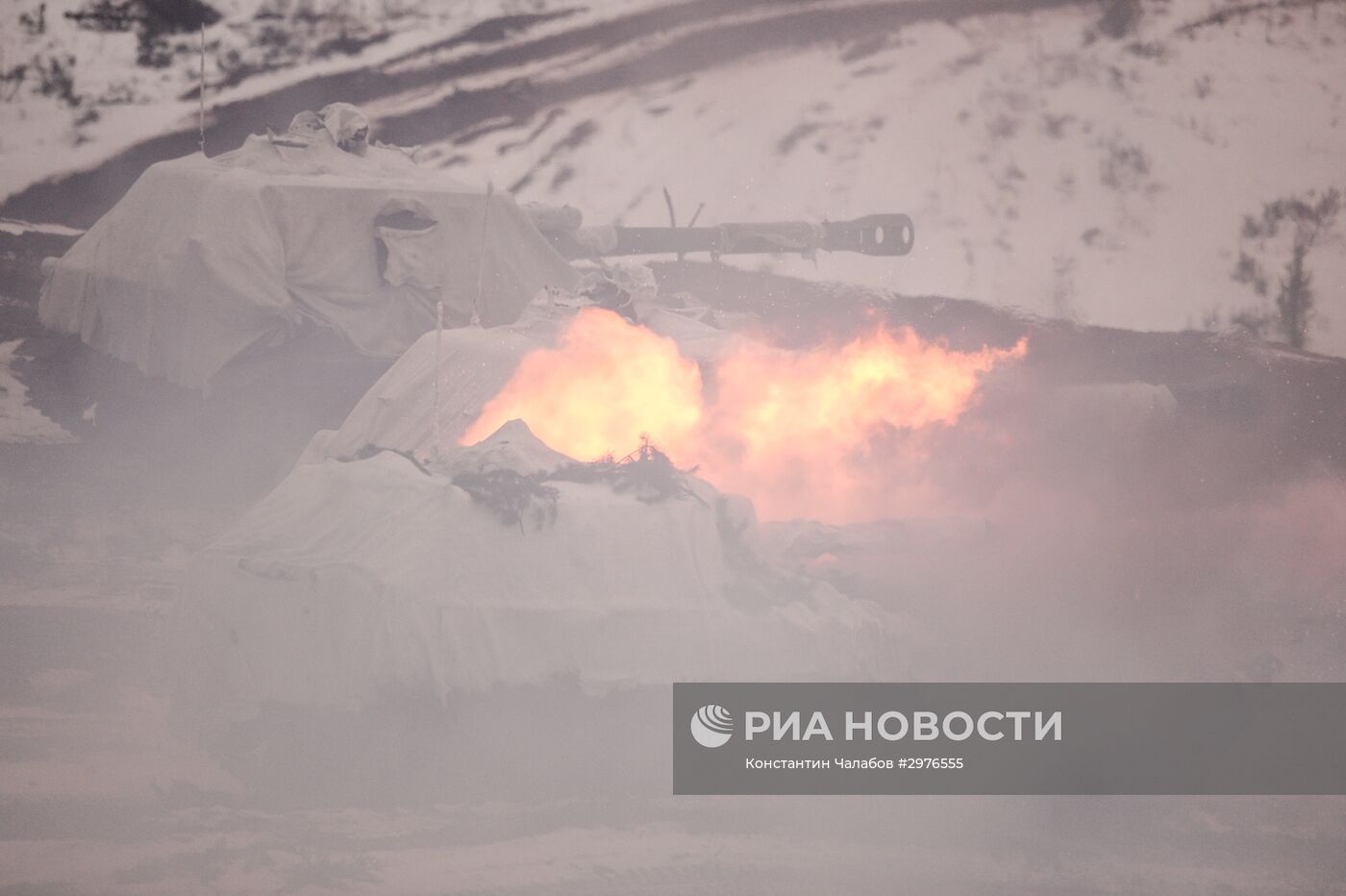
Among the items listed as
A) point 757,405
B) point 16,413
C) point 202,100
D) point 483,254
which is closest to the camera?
point 757,405

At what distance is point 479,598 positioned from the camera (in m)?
5.80

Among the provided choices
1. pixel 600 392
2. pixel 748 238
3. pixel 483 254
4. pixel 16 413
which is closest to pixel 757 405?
pixel 600 392

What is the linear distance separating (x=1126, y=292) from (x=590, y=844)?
466cm

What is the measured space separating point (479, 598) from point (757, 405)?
263 centimetres

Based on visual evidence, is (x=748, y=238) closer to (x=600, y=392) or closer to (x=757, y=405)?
(x=757, y=405)

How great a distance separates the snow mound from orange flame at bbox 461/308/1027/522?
98cm

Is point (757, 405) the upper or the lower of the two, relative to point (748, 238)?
lower

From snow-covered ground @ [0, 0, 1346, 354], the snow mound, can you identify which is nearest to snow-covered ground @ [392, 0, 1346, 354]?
snow-covered ground @ [0, 0, 1346, 354]

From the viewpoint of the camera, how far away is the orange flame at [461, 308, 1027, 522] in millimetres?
7438

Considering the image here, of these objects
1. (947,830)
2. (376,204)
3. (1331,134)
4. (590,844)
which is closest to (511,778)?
(590,844)

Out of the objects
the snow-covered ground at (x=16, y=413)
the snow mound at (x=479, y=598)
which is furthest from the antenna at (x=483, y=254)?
the snow mound at (x=479, y=598)

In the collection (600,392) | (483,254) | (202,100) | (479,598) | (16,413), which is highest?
(202,100)

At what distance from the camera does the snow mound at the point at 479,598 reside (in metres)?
5.77

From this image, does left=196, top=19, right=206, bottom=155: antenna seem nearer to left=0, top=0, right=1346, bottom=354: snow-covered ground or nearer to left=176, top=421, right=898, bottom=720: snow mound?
left=0, top=0, right=1346, bottom=354: snow-covered ground
